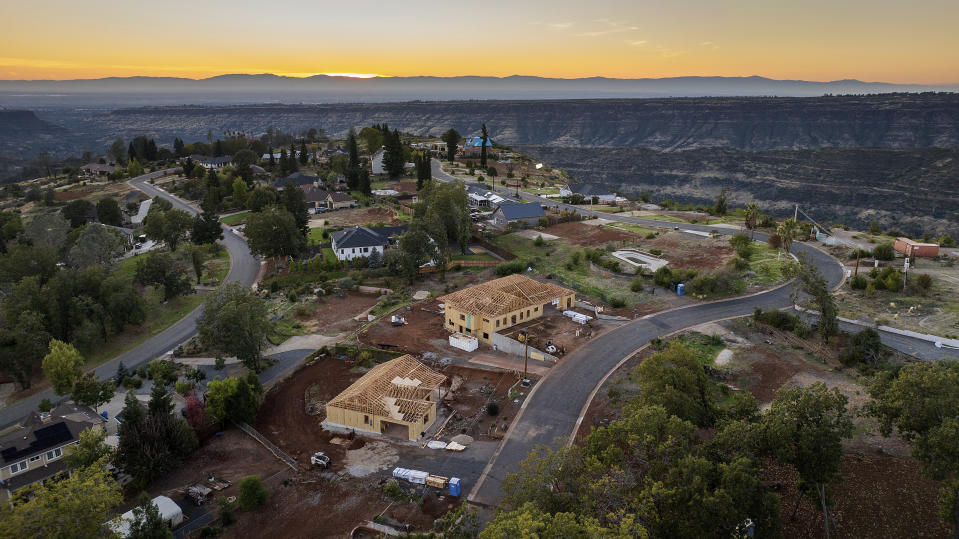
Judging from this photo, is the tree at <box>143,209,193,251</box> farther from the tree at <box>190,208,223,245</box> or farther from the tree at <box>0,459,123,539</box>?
the tree at <box>0,459,123,539</box>

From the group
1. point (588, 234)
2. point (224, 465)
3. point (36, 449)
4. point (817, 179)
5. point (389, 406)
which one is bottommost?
point (224, 465)

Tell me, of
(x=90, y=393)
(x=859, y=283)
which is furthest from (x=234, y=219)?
(x=859, y=283)

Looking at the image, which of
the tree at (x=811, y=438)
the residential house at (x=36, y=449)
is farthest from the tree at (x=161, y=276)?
the tree at (x=811, y=438)

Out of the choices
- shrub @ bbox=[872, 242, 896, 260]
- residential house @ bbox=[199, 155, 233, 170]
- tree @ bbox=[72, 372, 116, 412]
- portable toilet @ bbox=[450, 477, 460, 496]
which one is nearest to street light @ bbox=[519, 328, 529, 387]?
portable toilet @ bbox=[450, 477, 460, 496]

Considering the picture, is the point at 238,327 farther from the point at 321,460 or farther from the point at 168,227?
the point at 168,227

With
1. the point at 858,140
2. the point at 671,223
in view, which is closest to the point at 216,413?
the point at 671,223

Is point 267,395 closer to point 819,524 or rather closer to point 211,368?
point 211,368

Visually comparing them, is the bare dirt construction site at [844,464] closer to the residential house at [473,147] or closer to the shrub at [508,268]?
the shrub at [508,268]
